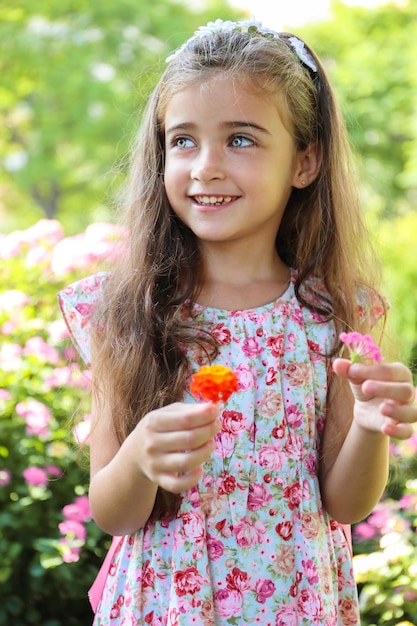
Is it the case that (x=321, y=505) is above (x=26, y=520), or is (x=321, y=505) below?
above

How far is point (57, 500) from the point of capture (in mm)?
3139

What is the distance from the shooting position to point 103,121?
13695 mm

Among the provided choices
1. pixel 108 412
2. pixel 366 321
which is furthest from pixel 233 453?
pixel 366 321

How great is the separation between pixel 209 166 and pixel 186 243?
11.7 inches

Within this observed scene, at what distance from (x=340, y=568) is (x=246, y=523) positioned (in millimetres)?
317

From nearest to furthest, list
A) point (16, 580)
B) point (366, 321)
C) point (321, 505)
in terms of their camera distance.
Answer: point (321, 505), point (366, 321), point (16, 580)

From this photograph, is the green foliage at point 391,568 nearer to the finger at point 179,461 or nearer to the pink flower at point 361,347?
the pink flower at point 361,347

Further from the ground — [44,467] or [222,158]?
[222,158]

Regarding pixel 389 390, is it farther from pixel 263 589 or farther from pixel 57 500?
pixel 57 500

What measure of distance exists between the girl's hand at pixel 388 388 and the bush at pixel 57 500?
1.26 m

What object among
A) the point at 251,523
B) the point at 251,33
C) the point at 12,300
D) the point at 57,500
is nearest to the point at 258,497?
the point at 251,523

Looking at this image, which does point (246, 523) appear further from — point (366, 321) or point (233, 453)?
point (366, 321)

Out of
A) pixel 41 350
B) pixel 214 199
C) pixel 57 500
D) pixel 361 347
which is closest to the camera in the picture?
pixel 361 347

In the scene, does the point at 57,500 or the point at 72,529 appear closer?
the point at 72,529
